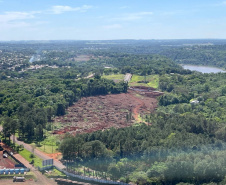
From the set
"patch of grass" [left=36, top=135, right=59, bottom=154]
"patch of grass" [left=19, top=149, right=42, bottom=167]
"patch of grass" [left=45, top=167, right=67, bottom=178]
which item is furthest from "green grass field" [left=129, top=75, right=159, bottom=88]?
"patch of grass" [left=45, top=167, right=67, bottom=178]

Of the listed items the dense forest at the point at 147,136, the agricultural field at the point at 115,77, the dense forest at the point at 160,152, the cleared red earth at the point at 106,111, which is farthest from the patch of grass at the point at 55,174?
the agricultural field at the point at 115,77

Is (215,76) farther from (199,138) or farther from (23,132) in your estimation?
(23,132)

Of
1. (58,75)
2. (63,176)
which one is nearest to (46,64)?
(58,75)

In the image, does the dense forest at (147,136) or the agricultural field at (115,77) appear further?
the agricultural field at (115,77)

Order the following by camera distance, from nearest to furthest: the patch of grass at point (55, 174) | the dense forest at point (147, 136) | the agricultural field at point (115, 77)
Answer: the dense forest at point (147, 136), the patch of grass at point (55, 174), the agricultural field at point (115, 77)

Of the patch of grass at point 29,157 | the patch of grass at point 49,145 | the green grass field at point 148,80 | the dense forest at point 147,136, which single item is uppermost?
the green grass field at point 148,80

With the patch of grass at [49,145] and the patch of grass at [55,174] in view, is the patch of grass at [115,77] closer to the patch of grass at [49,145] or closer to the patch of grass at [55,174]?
the patch of grass at [49,145]

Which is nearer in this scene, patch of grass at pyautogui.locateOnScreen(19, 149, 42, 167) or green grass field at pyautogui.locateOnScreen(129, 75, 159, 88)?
patch of grass at pyautogui.locateOnScreen(19, 149, 42, 167)

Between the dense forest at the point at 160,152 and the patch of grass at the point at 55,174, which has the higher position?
the dense forest at the point at 160,152

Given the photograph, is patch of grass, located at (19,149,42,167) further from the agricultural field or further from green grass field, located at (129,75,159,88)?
the agricultural field

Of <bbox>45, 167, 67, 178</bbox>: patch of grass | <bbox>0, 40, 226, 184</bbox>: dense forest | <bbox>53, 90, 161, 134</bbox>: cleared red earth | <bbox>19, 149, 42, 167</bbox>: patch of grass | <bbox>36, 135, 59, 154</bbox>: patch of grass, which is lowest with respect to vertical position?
<bbox>45, 167, 67, 178</bbox>: patch of grass
